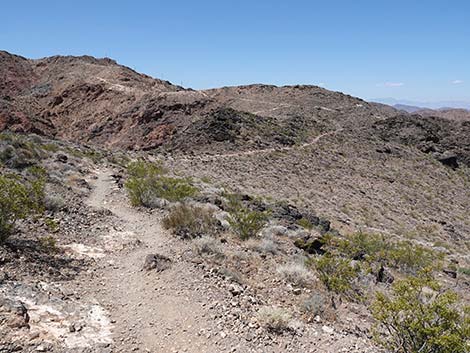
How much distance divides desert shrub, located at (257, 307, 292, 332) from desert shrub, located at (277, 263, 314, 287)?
185 cm

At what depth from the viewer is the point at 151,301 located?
7.22 metres

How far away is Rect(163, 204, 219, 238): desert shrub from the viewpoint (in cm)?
1061

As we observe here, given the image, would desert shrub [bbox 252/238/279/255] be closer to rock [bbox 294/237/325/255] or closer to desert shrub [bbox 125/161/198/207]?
rock [bbox 294/237/325/255]

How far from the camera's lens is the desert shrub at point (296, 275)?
8469 millimetres

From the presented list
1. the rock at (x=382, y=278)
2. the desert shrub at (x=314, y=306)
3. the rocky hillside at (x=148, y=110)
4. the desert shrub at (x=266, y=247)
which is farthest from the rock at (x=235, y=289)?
the rocky hillside at (x=148, y=110)

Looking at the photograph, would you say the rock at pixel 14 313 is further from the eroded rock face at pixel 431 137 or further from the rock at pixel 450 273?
the eroded rock face at pixel 431 137

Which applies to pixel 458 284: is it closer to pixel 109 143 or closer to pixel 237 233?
pixel 237 233

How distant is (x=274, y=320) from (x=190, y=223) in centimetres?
467

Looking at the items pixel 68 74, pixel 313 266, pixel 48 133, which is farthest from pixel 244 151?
pixel 68 74

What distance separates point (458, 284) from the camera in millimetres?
13984

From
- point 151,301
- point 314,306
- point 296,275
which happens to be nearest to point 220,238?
point 296,275

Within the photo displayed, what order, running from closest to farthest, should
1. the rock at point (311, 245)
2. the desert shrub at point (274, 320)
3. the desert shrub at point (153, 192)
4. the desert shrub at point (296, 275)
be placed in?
the desert shrub at point (274, 320)
the desert shrub at point (296, 275)
the rock at point (311, 245)
the desert shrub at point (153, 192)

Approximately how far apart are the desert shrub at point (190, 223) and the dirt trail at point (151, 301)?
0.43 metres

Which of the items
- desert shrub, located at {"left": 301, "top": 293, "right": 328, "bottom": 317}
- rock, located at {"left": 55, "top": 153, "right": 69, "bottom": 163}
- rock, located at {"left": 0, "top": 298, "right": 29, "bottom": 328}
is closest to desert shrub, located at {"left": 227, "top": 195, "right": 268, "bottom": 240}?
desert shrub, located at {"left": 301, "top": 293, "right": 328, "bottom": 317}
